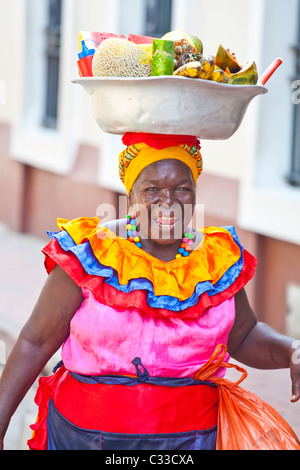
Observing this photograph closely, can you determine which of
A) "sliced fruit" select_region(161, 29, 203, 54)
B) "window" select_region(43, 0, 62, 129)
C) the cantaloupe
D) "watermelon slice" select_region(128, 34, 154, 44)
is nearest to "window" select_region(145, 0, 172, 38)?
"window" select_region(43, 0, 62, 129)

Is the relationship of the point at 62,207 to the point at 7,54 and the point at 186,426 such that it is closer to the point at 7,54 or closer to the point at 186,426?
the point at 7,54

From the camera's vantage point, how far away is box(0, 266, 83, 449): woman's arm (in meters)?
2.73

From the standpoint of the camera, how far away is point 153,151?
9.00ft

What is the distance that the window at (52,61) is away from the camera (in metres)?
10.5

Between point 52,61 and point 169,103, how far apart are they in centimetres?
854

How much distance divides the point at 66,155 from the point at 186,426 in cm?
717

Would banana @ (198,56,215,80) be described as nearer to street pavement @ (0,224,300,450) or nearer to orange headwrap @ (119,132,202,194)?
orange headwrap @ (119,132,202,194)

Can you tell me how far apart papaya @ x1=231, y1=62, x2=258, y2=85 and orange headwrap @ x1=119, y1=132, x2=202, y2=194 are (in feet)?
0.89

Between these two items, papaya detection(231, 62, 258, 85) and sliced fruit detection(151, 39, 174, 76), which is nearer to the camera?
sliced fruit detection(151, 39, 174, 76)

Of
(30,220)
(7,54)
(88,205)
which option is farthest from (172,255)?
(7,54)

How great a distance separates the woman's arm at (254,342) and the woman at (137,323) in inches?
5.5

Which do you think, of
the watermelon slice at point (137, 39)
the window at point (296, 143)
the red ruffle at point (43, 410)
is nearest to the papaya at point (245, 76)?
the watermelon slice at point (137, 39)

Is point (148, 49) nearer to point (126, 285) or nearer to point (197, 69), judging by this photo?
point (197, 69)

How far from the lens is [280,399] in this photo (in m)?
5.57
